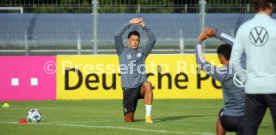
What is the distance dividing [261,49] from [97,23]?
65.1ft

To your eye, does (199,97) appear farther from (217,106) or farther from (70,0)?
(70,0)

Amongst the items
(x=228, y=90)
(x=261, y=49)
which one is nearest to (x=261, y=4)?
(x=261, y=49)

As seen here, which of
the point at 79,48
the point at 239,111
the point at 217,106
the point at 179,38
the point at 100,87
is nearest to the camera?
the point at 239,111

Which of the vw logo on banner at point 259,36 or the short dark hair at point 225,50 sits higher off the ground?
the vw logo on banner at point 259,36

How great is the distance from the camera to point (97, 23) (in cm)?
2831

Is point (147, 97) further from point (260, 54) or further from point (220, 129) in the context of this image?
point (260, 54)

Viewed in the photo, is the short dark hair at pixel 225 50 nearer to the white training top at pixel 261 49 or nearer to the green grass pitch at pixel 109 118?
the white training top at pixel 261 49

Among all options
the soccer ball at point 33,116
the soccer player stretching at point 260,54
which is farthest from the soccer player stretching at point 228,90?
the soccer ball at point 33,116

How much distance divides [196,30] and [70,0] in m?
4.98

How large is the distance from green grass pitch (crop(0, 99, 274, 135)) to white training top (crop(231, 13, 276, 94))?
15.7 ft

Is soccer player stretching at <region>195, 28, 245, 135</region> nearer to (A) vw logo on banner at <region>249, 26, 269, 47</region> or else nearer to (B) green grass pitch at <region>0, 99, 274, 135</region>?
(A) vw logo on banner at <region>249, 26, 269, 47</region>

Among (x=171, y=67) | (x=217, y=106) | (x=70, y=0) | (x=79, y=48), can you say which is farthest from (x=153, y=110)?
(x=70, y=0)

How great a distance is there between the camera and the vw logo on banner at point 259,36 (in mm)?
8680

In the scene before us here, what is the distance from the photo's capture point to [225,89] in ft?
33.6
